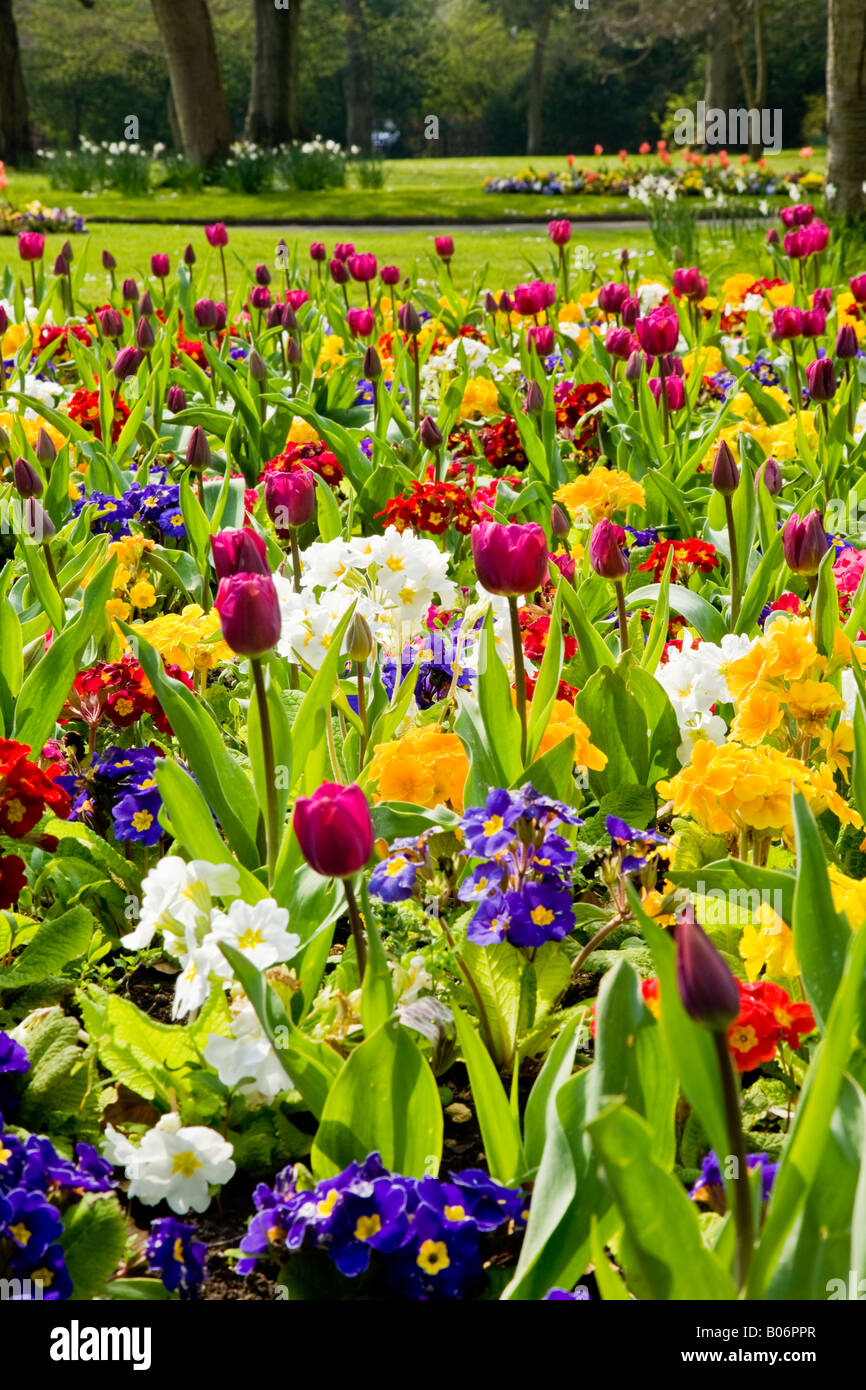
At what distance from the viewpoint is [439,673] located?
94.6 inches

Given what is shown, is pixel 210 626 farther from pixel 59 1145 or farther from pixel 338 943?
pixel 59 1145

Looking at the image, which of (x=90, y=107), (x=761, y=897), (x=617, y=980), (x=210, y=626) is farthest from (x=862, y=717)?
(x=90, y=107)

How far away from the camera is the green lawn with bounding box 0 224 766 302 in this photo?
8.21m

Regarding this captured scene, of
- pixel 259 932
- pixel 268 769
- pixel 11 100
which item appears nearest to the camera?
pixel 259 932

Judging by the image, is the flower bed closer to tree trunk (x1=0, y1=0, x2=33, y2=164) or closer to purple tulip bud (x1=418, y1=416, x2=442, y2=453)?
purple tulip bud (x1=418, y1=416, x2=442, y2=453)

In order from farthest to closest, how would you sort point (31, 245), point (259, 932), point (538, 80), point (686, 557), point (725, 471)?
point (538, 80) → point (31, 245) → point (686, 557) → point (725, 471) → point (259, 932)

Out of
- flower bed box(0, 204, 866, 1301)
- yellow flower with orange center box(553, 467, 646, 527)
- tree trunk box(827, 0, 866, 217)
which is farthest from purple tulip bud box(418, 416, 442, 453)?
tree trunk box(827, 0, 866, 217)

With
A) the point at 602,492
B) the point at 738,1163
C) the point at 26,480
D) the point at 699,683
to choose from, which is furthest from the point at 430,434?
the point at 738,1163

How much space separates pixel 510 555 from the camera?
1.68 m

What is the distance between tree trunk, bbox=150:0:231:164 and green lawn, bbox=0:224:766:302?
491 cm

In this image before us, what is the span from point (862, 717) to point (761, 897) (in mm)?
310

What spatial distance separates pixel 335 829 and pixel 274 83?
22375 mm

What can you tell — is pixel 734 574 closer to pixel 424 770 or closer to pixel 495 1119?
pixel 424 770

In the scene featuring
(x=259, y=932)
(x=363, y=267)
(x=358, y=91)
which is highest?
(x=358, y=91)
